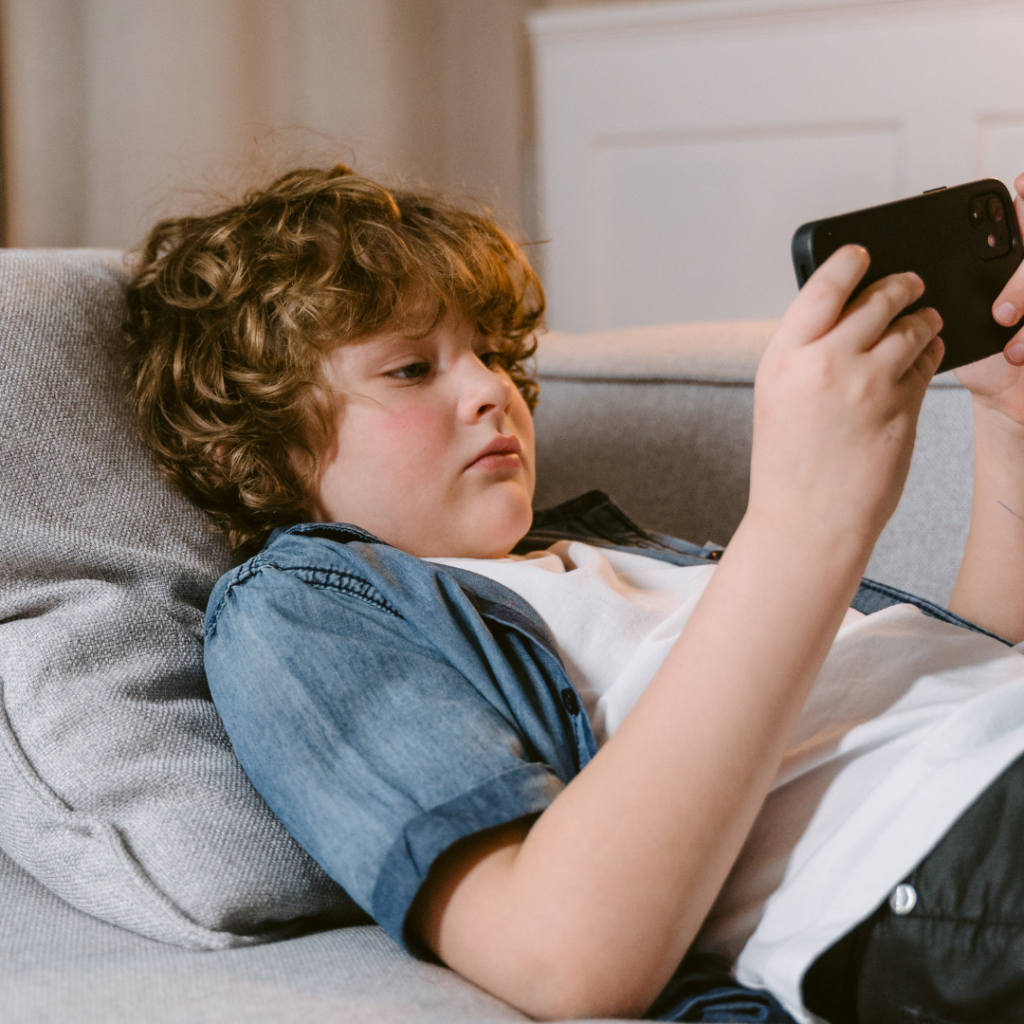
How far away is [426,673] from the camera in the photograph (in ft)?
1.95

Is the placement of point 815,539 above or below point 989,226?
below

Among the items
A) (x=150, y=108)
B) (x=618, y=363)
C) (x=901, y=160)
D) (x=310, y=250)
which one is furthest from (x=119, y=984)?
(x=901, y=160)

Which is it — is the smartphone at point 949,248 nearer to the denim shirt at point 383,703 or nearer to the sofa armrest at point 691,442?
the denim shirt at point 383,703

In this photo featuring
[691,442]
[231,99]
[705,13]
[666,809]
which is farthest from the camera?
[705,13]

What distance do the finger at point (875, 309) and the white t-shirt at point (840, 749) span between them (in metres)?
0.22

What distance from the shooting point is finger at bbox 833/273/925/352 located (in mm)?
507

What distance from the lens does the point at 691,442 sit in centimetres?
114

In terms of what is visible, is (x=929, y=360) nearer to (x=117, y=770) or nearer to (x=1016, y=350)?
(x=1016, y=350)

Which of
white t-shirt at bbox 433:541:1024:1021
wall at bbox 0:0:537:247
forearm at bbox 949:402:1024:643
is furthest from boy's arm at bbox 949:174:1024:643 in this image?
wall at bbox 0:0:537:247

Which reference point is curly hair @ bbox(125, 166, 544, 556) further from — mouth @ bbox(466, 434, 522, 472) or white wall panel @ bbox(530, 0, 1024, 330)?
white wall panel @ bbox(530, 0, 1024, 330)

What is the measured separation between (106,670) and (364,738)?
0.67 ft

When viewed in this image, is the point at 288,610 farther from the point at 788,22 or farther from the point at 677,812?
the point at 788,22

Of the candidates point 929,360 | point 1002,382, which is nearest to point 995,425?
point 1002,382

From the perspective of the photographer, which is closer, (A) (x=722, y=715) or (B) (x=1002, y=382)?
(A) (x=722, y=715)
